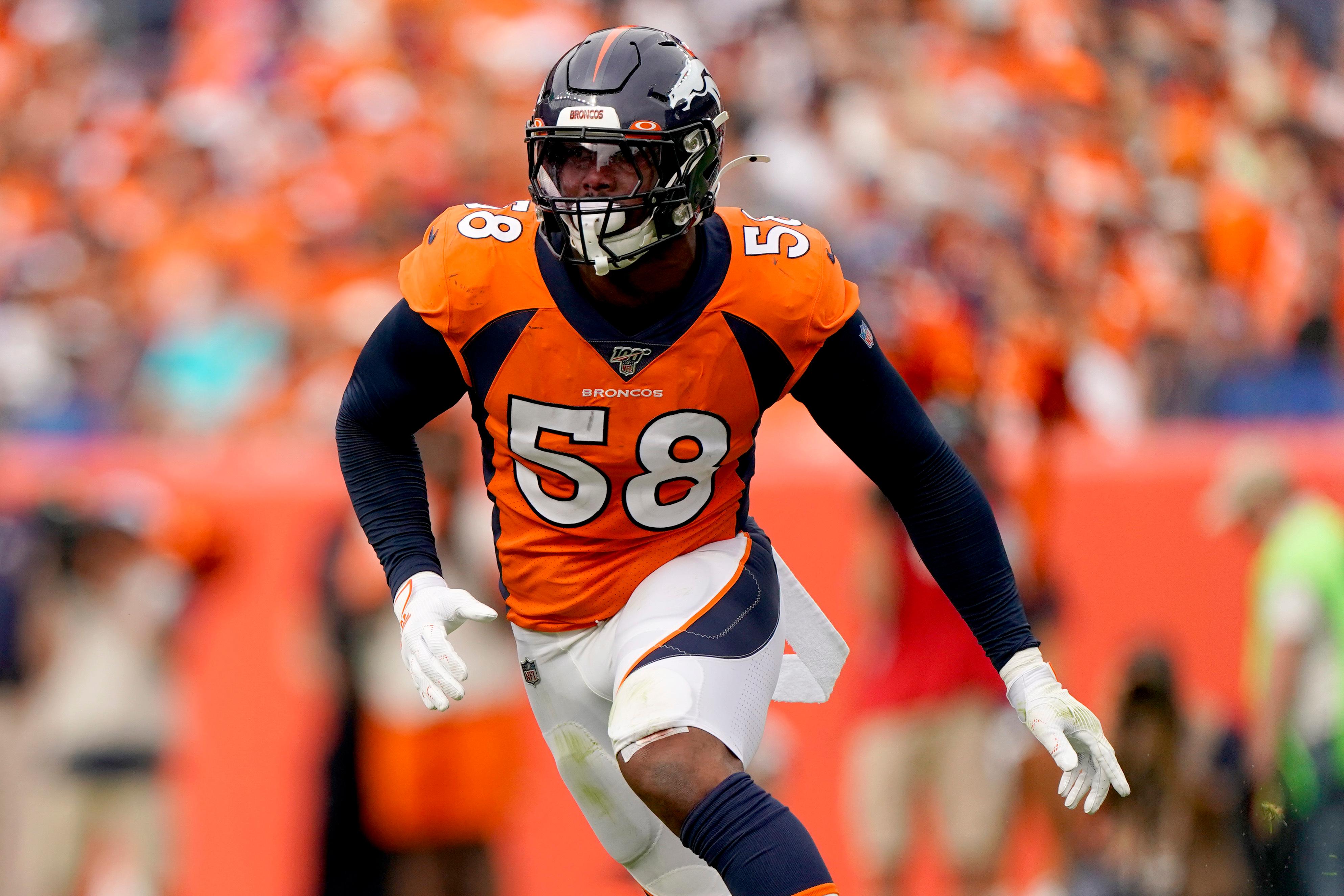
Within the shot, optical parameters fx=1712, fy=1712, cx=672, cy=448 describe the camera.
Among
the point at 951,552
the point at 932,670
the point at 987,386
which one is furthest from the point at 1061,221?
the point at 951,552

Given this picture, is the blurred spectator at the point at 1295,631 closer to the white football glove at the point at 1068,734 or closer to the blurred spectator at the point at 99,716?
the white football glove at the point at 1068,734

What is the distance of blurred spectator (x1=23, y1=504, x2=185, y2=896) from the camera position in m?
7.26

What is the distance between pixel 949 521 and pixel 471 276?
1.07 m

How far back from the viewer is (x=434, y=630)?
325 centimetres

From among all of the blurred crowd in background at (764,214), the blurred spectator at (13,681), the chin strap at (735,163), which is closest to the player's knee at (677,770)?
the chin strap at (735,163)

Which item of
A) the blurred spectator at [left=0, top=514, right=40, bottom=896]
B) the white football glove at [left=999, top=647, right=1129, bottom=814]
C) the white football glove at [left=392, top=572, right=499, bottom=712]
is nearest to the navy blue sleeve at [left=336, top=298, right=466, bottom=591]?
the white football glove at [left=392, top=572, right=499, bottom=712]

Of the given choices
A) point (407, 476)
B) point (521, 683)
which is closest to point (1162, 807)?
point (521, 683)

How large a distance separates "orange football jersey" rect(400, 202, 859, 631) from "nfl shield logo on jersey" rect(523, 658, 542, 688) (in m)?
0.23

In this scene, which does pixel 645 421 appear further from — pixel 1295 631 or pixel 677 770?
pixel 1295 631

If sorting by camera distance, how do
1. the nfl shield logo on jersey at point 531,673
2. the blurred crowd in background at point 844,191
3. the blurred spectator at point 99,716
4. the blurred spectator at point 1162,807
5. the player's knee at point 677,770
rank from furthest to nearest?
the blurred crowd in background at point 844,191 → the blurred spectator at point 99,716 → the blurred spectator at point 1162,807 → the nfl shield logo on jersey at point 531,673 → the player's knee at point 677,770

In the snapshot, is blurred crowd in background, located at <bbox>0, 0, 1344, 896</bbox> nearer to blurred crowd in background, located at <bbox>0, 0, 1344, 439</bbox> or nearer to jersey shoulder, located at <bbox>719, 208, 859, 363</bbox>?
blurred crowd in background, located at <bbox>0, 0, 1344, 439</bbox>

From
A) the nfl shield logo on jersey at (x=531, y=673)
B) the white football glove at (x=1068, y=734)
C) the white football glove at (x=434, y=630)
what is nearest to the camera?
the white football glove at (x=434, y=630)

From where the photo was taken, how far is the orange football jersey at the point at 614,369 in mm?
3248

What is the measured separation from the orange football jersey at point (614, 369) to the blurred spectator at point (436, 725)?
123 inches
